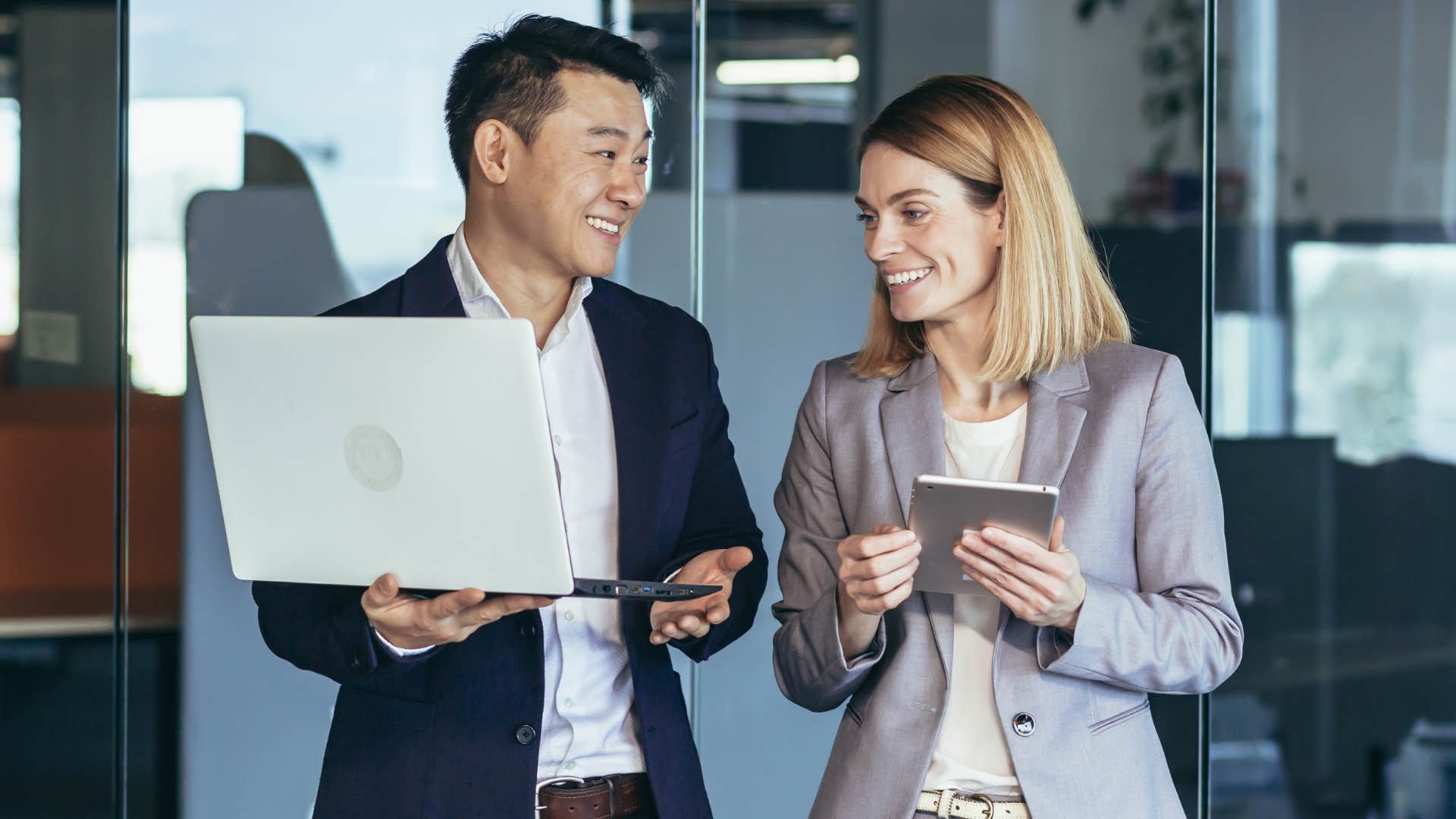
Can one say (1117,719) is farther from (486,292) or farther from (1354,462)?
(1354,462)

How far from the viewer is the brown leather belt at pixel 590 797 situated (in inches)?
65.9

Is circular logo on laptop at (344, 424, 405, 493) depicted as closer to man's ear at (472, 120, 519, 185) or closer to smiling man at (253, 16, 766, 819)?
smiling man at (253, 16, 766, 819)

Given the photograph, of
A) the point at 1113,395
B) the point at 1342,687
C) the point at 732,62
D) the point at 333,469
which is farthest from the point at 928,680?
the point at 732,62

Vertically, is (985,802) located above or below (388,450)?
below

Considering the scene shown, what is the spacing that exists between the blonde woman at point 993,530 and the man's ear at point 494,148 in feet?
1.58

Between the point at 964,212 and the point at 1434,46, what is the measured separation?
3719 mm

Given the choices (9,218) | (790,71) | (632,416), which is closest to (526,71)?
(632,416)

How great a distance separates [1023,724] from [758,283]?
1.47 meters

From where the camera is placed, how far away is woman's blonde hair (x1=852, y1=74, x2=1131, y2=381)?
1.71 meters

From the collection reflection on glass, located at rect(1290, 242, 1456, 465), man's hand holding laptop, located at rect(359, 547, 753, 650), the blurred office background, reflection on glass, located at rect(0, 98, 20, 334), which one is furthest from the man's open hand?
reflection on glass, located at rect(0, 98, 20, 334)

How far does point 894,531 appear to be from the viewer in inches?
59.8

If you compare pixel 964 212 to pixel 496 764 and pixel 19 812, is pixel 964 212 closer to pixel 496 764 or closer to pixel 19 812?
pixel 496 764

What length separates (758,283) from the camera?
113 inches

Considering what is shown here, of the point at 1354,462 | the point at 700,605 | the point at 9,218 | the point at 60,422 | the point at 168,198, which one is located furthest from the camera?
the point at 9,218
